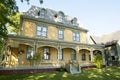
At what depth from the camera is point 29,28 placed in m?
19.0

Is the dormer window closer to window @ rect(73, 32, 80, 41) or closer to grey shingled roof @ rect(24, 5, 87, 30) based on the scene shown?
grey shingled roof @ rect(24, 5, 87, 30)

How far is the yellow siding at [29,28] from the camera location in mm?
18645

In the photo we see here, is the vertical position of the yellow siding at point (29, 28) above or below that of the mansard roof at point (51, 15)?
below

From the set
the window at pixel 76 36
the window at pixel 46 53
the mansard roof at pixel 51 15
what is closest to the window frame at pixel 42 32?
the mansard roof at pixel 51 15

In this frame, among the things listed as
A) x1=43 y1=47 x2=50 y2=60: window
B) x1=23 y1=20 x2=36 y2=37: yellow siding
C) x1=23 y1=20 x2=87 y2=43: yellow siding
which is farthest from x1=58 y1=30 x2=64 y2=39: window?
x1=23 y1=20 x2=36 y2=37: yellow siding

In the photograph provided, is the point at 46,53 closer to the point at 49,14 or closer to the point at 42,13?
the point at 42,13

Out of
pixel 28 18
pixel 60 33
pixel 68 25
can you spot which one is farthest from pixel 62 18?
pixel 28 18

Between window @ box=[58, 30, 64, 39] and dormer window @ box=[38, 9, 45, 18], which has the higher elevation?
dormer window @ box=[38, 9, 45, 18]

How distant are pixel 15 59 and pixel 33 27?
18.0ft

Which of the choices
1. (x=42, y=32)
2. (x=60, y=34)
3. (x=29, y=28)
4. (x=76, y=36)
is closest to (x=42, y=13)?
(x=42, y=32)

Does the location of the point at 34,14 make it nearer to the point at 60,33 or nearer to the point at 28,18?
the point at 28,18

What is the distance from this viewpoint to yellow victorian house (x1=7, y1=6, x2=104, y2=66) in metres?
16.6

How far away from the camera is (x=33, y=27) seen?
19.3 meters

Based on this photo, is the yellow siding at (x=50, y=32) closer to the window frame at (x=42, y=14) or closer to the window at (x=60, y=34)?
Result: the window at (x=60, y=34)
